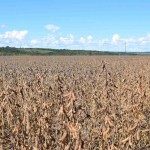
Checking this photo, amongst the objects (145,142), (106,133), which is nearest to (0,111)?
(106,133)

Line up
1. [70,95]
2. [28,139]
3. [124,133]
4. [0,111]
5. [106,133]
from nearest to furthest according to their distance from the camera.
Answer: [70,95] < [106,133] < [0,111] < [28,139] < [124,133]

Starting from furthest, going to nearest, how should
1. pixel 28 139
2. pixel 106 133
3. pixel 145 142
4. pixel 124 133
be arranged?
pixel 145 142 → pixel 124 133 → pixel 28 139 → pixel 106 133

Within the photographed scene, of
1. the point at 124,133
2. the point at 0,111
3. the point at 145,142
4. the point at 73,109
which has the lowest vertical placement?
the point at 145,142

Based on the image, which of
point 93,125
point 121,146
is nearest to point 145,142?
point 93,125

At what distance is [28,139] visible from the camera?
4930mm

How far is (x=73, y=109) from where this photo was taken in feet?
10.1

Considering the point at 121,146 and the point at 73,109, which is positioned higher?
the point at 73,109

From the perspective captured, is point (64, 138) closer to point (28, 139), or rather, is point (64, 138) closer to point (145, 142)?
point (28, 139)

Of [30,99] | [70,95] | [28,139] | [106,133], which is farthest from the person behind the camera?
[30,99]

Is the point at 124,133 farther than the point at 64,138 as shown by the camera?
Yes

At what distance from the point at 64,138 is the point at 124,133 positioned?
8.14 ft

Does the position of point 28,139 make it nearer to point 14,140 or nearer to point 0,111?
point 14,140

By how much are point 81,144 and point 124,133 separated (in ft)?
8.32

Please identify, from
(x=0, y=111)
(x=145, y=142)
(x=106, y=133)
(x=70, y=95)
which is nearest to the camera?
(x=70, y=95)
